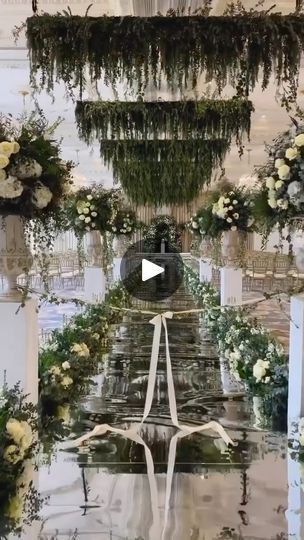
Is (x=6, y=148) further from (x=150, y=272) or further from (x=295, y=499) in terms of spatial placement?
(x=150, y=272)

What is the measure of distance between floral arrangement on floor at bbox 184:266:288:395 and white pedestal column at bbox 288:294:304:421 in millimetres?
591

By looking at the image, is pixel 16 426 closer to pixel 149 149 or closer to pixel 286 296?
pixel 286 296

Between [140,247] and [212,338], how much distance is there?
1696 centimetres

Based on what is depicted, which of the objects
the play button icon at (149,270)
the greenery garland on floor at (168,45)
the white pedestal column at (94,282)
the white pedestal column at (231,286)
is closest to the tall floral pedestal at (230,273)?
the white pedestal column at (231,286)

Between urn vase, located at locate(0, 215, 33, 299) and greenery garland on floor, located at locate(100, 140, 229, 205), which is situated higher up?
greenery garland on floor, located at locate(100, 140, 229, 205)

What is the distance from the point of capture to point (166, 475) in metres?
3.95

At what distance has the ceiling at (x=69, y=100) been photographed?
256 inches

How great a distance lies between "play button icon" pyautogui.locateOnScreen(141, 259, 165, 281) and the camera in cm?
2050

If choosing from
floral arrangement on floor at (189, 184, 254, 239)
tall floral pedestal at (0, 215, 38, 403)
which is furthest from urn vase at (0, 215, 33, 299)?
floral arrangement on floor at (189, 184, 254, 239)

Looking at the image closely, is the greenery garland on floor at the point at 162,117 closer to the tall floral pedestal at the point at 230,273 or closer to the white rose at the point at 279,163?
the tall floral pedestal at the point at 230,273

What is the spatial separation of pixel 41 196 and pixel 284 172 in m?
1.44

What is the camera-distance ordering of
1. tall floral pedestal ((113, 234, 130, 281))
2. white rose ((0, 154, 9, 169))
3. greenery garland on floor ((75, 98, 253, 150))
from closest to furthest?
white rose ((0, 154, 9, 169)) < greenery garland on floor ((75, 98, 253, 150)) < tall floral pedestal ((113, 234, 130, 281))

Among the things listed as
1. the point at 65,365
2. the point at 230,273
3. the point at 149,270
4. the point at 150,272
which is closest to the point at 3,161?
the point at 65,365

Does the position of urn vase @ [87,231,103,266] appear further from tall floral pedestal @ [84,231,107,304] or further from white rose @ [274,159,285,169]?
white rose @ [274,159,285,169]
